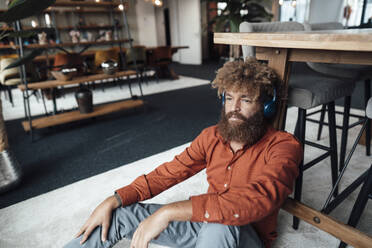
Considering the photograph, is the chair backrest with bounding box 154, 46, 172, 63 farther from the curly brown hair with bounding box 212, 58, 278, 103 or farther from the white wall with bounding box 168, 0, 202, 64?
the curly brown hair with bounding box 212, 58, 278, 103

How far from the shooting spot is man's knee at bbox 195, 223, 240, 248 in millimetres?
761

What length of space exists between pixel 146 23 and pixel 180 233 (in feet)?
30.8

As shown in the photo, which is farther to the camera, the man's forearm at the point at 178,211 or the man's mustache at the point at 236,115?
the man's mustache at the point at 236,115

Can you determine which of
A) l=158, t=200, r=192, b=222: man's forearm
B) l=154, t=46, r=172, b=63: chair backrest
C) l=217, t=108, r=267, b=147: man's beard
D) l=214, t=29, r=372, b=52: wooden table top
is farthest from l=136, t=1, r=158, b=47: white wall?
l=158, t=200, r=192, b=222: man's forearm

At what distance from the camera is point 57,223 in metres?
1.44

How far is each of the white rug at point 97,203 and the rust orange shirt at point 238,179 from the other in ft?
1.35

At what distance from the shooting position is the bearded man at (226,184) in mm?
748

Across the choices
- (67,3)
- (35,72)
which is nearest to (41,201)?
(67,3)

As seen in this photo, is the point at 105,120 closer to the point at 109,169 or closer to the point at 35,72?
the point at 109,169

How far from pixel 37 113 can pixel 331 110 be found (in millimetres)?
3964

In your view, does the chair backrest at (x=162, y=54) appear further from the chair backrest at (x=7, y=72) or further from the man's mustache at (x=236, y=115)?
the man's mustache at (x=236, y=115)

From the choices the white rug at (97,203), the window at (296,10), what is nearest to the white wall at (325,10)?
the window at (296,10)

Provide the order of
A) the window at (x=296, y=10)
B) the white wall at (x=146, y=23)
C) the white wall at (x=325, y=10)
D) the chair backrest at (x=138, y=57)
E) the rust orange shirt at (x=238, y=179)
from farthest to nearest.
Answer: the white wall at (x=146, y=23)
the window at (x=296, y=10)
the white wall at (x=325, y=10)
the chair backrest at (x=138, y=57)
the rust orange shirt at (x=238, y=179)

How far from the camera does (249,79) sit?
0.95m
